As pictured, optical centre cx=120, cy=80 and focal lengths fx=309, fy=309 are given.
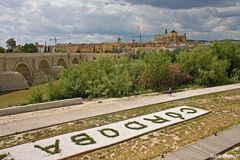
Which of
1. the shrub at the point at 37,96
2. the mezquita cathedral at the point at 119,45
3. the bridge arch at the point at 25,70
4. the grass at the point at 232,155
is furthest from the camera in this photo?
the mezquita cathedral at the point at 119,45

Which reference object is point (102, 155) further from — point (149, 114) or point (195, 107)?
point (195, 107)

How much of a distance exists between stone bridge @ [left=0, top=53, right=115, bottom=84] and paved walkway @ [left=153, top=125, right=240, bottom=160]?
85.9 ft

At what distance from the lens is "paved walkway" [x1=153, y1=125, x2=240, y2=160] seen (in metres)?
10.1

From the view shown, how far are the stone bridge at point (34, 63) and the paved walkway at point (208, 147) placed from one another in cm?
2618

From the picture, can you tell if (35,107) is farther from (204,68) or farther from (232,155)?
(204,68)

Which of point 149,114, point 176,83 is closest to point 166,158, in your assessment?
point 149,114

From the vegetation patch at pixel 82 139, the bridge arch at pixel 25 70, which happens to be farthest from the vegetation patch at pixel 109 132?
the bridge arch at pixel 25 70

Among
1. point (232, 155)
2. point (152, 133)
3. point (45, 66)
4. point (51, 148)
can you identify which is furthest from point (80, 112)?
point (45, 66)

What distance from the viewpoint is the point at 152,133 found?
12797 mm

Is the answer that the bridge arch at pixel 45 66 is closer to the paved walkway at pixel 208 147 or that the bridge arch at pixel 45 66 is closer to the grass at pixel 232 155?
the paved walkway at pixel 208 147

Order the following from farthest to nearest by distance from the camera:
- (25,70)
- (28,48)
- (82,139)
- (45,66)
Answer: (28,48) → (45,66) → (25,70) → (82,139)

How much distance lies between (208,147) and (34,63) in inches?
1654

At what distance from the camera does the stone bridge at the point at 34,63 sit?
4194 centimetres

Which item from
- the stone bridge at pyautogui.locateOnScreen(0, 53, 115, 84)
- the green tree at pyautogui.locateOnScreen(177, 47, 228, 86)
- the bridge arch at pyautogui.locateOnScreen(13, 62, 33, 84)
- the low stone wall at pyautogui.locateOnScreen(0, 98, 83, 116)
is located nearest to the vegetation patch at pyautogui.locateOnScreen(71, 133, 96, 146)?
the low stone wall at pyautogui.locateOnScreen(0, 98, 83, 116)
